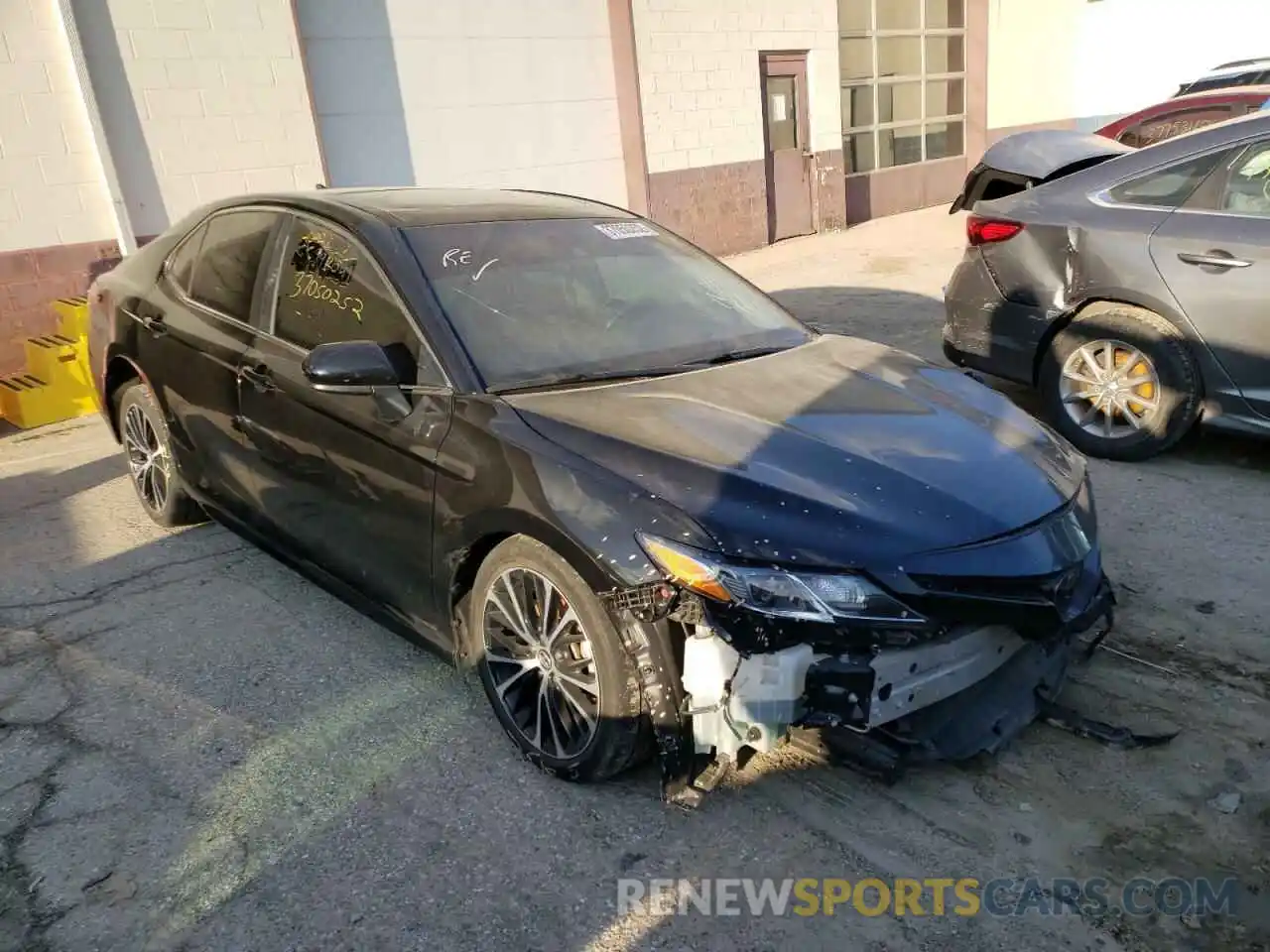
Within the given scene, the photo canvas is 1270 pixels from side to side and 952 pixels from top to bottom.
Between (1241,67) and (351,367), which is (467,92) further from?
(1241,67)

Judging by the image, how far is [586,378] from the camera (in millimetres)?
3092

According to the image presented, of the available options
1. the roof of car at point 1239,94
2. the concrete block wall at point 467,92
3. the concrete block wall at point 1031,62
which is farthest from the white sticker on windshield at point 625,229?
the concrete block wall at point 1031,62

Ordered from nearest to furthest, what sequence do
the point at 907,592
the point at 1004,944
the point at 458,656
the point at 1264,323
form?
1. the point at 1004,944
2. the point at 907,592
3. the point at 458,656
4. the point at 1264,323

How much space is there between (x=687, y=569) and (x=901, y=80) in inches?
586

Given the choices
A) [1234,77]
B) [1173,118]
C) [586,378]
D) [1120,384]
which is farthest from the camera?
[1234,77]

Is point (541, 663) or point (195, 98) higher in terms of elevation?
point (195, 98)

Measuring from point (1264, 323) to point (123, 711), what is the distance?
4915 millimetres

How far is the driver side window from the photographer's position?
3080mm

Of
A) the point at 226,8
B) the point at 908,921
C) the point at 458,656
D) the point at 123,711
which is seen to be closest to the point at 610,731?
the point at 458,656

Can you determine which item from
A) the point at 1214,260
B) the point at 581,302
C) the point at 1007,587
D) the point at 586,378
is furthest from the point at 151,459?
the point at 1214,260

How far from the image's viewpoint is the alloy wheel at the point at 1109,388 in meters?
4.87

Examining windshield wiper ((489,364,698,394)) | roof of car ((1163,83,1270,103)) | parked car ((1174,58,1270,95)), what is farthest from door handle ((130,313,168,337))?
parked car ((1174,58,1270,95))

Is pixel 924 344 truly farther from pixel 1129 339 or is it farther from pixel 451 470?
pixel 451 470

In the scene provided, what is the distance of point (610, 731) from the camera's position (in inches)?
103
